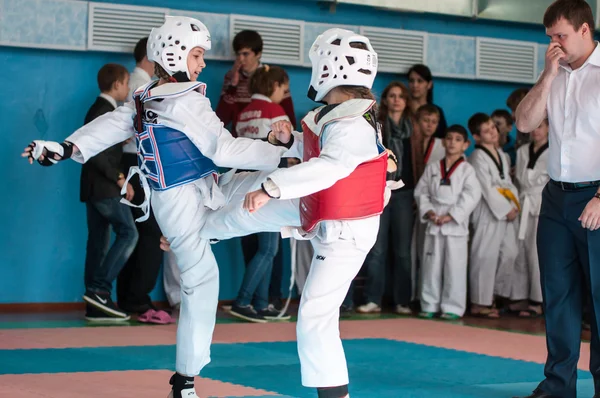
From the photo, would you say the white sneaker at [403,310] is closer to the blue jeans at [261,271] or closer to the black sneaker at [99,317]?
the blue jeans at [261,271]

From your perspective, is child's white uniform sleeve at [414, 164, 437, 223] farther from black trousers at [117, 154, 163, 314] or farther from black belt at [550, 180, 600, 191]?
black belt at [550, 180, 600, 191]

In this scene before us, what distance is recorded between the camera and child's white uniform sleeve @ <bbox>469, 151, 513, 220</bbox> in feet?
25.2

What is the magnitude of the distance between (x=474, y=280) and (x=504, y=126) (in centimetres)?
153

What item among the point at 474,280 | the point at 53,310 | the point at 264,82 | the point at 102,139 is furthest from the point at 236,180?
the point at 474,280

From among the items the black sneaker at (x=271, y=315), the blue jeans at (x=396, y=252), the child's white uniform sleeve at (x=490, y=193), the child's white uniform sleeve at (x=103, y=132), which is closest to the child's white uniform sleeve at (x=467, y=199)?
the child's white uniform sleeve at (x=490, y=193)

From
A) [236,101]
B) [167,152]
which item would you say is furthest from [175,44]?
[236,101]

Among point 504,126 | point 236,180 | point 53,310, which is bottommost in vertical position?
point 53,310

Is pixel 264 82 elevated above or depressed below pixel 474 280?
above

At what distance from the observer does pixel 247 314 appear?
22.3ft

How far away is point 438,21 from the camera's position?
8688 millimetres

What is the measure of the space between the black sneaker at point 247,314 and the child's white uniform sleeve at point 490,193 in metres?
2.30

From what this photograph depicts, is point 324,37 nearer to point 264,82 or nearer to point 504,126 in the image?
point 264,82

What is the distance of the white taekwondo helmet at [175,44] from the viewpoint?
12.6 feet

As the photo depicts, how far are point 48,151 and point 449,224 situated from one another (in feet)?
14.2
